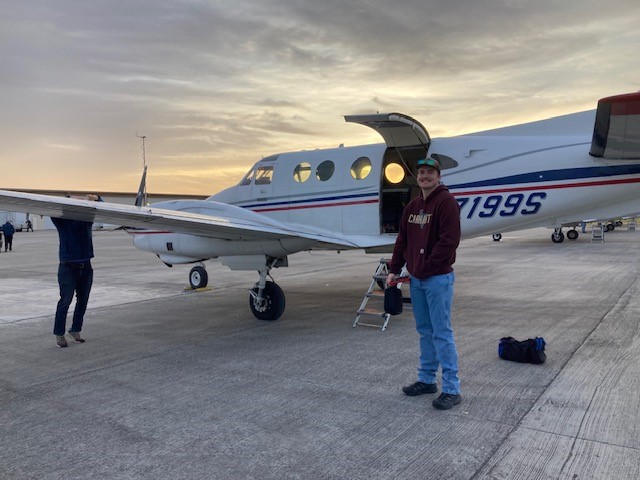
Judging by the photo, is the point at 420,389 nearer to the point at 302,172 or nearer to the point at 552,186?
the point at 552,186

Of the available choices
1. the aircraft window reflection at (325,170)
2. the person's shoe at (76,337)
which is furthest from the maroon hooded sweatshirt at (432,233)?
the person's shoe at (76,337)

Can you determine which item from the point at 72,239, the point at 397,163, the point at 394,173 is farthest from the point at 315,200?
the point at 72,239

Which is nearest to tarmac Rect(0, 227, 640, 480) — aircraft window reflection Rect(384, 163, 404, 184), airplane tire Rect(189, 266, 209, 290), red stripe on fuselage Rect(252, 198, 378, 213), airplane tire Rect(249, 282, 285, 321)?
airplane tire Rect(249, 282, 285, 321)

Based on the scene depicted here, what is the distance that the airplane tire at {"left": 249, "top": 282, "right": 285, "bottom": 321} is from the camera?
841 cm

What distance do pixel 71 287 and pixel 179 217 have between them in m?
1.99

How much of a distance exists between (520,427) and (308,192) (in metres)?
6.23

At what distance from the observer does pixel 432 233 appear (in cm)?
450

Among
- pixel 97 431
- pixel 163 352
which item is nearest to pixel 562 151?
pixel 163 352

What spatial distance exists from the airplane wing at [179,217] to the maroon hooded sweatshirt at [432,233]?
3214mm

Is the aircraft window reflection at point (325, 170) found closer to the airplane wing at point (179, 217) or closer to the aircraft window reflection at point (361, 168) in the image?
the aircraft window reflection at point (361, 168)

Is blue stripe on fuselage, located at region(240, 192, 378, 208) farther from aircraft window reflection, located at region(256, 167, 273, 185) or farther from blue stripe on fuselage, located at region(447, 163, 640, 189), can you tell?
blue stripe on fuselage, located at region(447, 163, 640, 189)

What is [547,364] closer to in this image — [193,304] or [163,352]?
[163,352]

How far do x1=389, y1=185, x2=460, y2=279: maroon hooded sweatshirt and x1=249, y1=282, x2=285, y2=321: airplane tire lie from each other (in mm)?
4046

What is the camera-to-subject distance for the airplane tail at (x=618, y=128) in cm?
570
